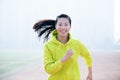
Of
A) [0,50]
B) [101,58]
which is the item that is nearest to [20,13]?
[0,50]

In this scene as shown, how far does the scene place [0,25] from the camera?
15.1 feet

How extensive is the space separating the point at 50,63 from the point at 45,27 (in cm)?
35

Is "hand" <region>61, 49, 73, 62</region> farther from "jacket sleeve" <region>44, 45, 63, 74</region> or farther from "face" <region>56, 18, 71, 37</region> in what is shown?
"face" <region>56, 18, 71, 37</region>

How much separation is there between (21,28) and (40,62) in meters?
0.80

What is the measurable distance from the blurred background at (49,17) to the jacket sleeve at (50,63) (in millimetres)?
2812

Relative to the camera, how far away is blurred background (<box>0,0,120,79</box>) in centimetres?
434

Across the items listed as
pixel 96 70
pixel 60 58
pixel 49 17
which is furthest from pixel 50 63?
pixel 49 17

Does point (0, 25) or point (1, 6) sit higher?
point (1, 6)

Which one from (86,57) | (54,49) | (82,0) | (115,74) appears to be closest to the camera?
(54,49)

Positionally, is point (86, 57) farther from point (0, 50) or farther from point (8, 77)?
point (0, 50)

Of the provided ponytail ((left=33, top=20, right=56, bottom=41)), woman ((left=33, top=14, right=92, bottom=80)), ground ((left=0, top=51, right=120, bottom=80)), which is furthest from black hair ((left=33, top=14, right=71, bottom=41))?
ground ((left=0, top=51, right=120, bottom=80))

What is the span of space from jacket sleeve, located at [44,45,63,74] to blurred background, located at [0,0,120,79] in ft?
9.23

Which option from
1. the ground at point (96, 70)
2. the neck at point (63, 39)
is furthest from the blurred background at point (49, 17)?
the neck at point (63, 39)

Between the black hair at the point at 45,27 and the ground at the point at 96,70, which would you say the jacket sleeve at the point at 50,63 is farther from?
the ground at the point at 96,70
